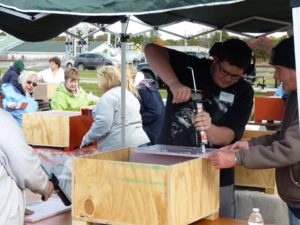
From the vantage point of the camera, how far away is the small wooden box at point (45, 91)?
30.2ft

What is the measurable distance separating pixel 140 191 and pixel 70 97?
13.3 ft

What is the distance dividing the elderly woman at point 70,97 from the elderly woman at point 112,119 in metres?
1.27

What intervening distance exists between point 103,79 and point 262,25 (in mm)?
1470

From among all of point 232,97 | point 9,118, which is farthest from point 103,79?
point 9,118

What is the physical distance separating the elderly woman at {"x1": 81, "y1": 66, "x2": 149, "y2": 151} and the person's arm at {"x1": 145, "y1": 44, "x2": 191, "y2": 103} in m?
1.66

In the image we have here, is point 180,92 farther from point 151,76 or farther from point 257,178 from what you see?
point 151,76

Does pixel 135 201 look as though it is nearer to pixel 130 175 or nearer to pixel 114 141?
pixel 130 175

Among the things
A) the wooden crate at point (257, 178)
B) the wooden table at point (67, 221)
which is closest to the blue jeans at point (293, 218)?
the wooden table at point (67, 221)

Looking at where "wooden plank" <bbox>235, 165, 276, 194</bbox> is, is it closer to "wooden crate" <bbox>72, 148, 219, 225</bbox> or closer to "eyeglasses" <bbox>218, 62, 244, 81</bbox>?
"eyeglasses" <bbox>218, 62, 244, 81</bbox>

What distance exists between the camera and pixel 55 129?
15.1 ft

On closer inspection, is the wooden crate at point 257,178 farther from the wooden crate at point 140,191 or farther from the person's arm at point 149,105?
the person's arm at point 149,105

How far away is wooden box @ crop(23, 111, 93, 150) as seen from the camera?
4.58 m

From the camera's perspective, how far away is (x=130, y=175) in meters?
2.05

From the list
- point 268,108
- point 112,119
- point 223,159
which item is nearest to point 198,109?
point 223,159
